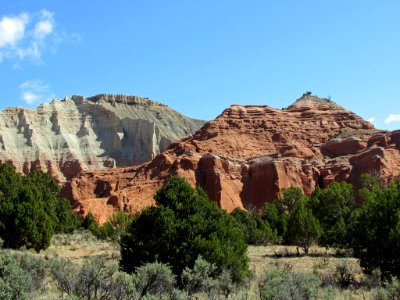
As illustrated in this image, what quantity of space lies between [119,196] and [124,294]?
6073 centimetres

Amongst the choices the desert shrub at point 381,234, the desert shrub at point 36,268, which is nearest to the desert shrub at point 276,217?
the desert shrub at point 381,234

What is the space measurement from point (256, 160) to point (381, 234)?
62694mm

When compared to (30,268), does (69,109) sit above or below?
above

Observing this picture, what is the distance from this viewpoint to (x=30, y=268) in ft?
51.5

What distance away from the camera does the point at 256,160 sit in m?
80.6

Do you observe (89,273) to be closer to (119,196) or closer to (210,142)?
(119,196)

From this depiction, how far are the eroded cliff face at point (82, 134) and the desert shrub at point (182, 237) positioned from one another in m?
95.3

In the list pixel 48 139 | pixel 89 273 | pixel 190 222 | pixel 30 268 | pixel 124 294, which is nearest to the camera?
pixel 124 294

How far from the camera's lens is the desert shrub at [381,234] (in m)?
17.4

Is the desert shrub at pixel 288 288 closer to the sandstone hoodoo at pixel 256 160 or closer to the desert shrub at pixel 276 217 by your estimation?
the desert shrub at pixel 276 217

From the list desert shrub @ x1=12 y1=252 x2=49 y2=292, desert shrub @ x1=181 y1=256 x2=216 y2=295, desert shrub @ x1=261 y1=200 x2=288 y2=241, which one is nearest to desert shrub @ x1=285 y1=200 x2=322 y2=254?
desert shrub @ x1=261 y1=200 x2=288 y2=241

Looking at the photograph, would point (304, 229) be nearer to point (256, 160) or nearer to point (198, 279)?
point (198, 279)

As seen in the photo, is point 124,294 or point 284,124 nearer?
point 124,294

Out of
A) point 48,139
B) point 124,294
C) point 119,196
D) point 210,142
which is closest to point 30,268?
point 124,294
